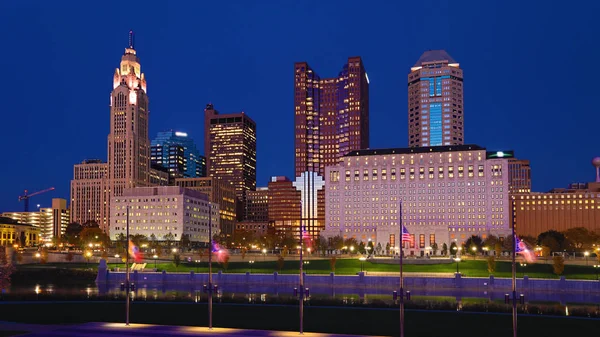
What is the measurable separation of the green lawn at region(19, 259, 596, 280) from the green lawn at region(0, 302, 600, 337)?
179 ft

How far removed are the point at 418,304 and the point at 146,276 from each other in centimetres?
5701

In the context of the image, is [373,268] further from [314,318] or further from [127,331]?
[127,331]

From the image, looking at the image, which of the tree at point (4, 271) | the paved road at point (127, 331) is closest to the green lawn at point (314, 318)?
the paved road at point (127, 331)

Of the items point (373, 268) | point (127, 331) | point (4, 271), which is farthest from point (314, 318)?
point (373, 268)

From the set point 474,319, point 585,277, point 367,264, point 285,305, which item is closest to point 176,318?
point 285,305

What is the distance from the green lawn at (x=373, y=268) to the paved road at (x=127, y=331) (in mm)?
70424

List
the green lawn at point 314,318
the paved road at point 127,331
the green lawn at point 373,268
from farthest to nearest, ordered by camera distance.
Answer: the green lawn at point 373,268, the green lawn at point 314,318, the paved road at point 127,331

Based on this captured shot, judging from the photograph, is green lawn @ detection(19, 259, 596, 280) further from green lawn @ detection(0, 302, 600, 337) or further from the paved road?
the paved road

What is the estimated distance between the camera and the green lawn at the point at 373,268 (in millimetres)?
122562

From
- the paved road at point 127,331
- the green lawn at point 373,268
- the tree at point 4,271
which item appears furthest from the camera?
the green lawn at point 373,268

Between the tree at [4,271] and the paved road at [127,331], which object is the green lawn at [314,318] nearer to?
the paved road at [127,331]

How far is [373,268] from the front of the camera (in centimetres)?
13875

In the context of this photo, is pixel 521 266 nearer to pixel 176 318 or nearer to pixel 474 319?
pixel 474 319

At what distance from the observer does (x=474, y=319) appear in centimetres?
5962
